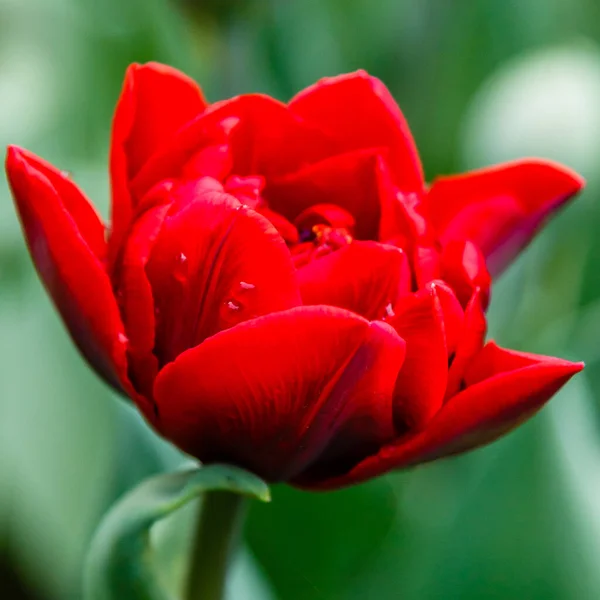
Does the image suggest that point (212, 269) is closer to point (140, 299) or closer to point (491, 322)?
point (140, 299)

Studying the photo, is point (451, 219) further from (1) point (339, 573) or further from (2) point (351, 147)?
(1) point (339, 573)

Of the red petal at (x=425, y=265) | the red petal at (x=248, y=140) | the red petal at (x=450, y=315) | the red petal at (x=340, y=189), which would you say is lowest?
the red petal at (x=450, y=315)

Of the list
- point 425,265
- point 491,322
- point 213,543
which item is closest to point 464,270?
point 425,265

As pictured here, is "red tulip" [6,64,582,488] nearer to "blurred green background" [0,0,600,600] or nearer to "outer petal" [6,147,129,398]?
"outer petal" [6,147,129,398]

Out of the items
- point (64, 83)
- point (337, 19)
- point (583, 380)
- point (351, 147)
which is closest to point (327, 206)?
point (351, 147)

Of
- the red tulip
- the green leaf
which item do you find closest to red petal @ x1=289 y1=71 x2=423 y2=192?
the red tulip

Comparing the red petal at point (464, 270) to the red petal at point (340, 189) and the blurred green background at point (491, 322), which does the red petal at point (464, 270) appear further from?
the blurred green background at point (491, 322)

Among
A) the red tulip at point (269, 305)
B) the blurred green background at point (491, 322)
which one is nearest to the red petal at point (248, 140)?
the red tulip at point (269, 305)
